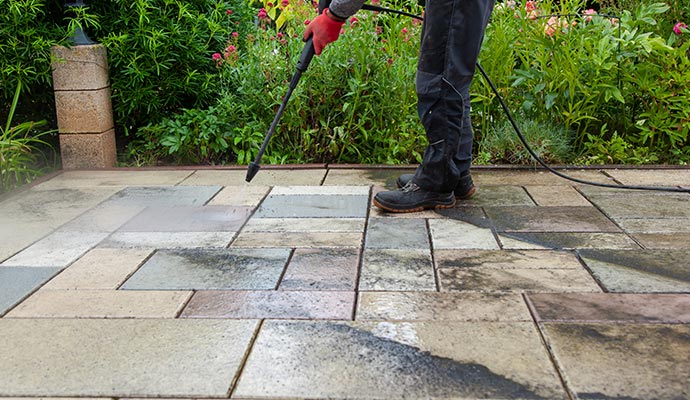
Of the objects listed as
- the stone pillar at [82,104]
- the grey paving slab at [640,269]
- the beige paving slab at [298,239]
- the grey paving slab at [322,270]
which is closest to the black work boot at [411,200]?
the beige paving slab at [298,239]

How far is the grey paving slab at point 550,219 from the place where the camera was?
2848 mm

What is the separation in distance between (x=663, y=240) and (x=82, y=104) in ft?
10.6

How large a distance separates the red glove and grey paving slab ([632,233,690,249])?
147 cm

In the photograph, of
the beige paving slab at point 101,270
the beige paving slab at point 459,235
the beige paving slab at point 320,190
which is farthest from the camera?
the beige paving slab at point 320,190

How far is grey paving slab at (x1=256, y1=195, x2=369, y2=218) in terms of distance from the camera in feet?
10.2

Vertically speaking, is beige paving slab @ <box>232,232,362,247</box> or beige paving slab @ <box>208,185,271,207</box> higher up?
beige paving slab @ <box>232,232,362,247</box>

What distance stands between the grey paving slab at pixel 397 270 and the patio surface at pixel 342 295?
10mm

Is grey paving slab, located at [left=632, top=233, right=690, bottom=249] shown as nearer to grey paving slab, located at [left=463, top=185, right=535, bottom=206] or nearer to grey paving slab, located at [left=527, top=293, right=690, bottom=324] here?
grey paving slab, located at [left=527, top=293, right=690, bottom=324]

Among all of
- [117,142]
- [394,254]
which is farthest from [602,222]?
[117,142]

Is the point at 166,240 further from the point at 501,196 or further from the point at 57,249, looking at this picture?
the point at 501,196

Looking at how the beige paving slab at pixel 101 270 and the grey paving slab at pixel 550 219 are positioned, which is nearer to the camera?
the beige paving slab at pixel 101 270

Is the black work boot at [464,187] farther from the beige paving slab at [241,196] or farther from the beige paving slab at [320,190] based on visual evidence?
the beige paving slab at [241,196]

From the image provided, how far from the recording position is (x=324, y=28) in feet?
9.42

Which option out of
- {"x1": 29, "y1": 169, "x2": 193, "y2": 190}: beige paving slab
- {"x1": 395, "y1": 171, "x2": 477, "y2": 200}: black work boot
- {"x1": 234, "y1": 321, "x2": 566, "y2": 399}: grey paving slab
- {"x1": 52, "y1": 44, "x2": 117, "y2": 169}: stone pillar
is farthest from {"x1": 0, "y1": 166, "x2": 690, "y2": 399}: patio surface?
{"x1": 52, "y1": 44, "x2": 117, "y2": 169}: stone pillar
